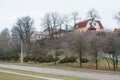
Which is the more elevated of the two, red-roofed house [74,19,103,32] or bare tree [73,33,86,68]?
red-roofed house [74,19,103,32]

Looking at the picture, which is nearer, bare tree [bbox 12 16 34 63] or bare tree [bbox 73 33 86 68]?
bare tree [bbox 73 33 86 68]

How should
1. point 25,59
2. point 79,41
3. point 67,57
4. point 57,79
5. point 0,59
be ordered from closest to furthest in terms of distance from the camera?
point 57,79 → point 79,41 → point 67,57 → point 25,59 → point 0,59

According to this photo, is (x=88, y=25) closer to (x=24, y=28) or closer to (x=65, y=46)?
(x=24, y=28)

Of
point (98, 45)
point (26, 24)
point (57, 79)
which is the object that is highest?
point (26, 24)

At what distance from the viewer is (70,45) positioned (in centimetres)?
4578

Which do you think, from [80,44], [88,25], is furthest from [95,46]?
[88,25]

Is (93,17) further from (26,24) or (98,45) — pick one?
(98,45)

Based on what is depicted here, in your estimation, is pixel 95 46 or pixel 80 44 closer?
pixel 95 46

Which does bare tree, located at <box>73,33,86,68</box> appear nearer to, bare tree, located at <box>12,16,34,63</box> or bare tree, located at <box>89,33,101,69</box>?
bare tree, located at <box>89,33,101,69</box>

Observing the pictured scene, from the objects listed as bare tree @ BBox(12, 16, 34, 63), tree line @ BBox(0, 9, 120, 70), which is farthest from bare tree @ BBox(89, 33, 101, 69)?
bare tree @ BBox(12, 16, 34, 63)

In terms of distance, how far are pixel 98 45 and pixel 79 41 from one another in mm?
5225

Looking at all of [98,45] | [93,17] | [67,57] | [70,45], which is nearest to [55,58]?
[67,57]

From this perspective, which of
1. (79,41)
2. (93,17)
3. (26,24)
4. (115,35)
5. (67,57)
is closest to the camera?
(115,35)

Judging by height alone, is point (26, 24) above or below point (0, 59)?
above
